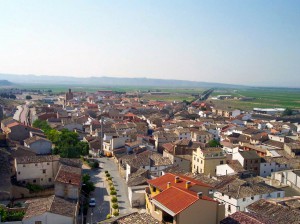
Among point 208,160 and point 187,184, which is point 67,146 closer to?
point 208,160

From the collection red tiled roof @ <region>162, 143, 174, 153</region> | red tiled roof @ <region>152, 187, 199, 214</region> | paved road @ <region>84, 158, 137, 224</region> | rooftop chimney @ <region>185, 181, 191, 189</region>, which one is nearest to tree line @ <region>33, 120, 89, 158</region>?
paved road @ <region>84, 158, 137, 224</region>

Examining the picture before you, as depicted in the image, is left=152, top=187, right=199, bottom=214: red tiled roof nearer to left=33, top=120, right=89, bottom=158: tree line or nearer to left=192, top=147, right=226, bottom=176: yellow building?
left=192, top=147, right=226, bottom=176: yellow building

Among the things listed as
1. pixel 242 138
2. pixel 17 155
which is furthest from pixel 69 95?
pixel 17 155

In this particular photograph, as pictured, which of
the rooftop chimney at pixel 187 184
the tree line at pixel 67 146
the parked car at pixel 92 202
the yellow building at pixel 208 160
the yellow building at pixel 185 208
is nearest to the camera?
the yellow building at pixel 185 208

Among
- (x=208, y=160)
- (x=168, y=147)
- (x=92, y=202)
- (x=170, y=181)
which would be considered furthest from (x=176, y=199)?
Answer: (x=168, y=147)

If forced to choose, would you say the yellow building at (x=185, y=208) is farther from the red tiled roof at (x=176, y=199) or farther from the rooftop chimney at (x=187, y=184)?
the rooftop chimney at (x=187, y=184)

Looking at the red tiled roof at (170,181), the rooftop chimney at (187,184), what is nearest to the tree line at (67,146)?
the red tiled roof at (170,181)
